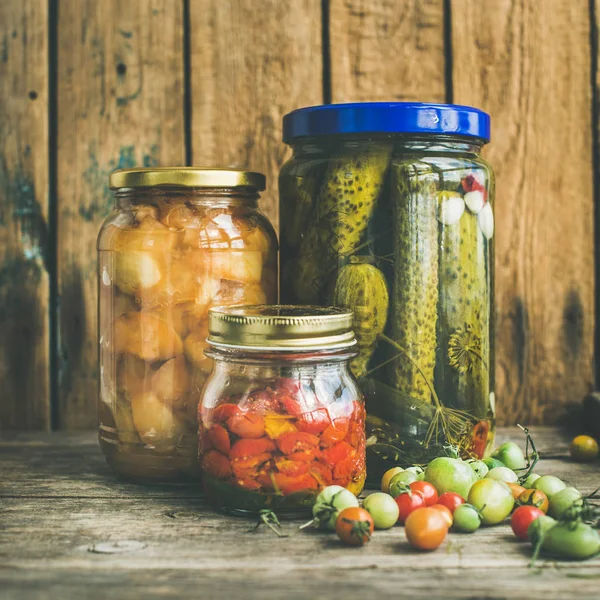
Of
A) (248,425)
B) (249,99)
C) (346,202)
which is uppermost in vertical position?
(249,99)

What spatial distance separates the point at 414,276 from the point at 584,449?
1.17 feet

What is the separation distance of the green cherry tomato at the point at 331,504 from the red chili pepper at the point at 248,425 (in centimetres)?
8

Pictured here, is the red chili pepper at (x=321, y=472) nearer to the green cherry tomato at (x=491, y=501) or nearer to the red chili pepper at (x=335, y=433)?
the red chili pepper at (x=335, y=433)

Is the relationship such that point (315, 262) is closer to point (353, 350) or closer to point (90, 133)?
point (353, 350)

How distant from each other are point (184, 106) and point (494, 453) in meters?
0.67

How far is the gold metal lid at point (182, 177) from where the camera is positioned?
2.93 feet

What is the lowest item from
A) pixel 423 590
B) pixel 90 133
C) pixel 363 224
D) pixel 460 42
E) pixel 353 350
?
pixel 423 590

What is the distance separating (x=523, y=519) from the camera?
746 millimetres

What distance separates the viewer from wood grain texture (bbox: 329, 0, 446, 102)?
4.02ft

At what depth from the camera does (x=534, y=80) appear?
4.08 feet

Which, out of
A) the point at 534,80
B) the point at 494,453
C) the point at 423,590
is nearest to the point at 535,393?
the point at 494,453

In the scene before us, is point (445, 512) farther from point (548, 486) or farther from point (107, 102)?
point (107, 102)

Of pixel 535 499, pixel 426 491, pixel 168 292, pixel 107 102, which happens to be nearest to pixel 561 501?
pixel 535 499

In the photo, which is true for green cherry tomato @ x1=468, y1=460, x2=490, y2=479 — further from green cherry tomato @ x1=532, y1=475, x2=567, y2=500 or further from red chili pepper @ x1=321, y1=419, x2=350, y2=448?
red chili pepper @ x1=321, y1=419, x2=350, y2=448
